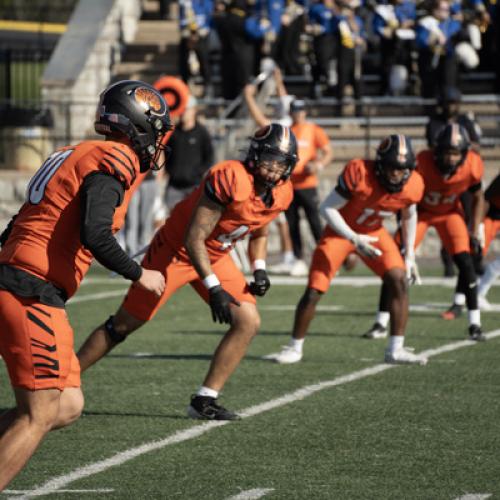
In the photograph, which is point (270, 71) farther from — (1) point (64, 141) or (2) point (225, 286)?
(2) point (225, 286)

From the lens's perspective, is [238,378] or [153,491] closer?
[153,491]

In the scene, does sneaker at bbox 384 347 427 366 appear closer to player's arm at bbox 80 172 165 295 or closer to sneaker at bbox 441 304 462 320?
sneaker at bbox 441 304 462 320

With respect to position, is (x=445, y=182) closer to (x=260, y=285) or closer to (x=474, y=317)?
(x=474, y=317)

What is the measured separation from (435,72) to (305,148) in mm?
4389

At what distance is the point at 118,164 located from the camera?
226 inches

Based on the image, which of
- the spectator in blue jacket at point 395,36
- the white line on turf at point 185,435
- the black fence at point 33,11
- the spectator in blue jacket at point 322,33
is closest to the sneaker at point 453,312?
the white line on turf at point 185,435

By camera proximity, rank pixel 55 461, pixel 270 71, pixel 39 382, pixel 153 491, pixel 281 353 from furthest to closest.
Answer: pixel 270 71, pixel 281 353, pixel 55 461, pixel 153 491, pixel 39 382

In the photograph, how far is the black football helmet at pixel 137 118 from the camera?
6047 mm

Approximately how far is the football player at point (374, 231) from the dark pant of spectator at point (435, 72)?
9388 millimetres

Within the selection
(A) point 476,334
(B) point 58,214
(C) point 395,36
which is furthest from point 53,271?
(C) point 395,36

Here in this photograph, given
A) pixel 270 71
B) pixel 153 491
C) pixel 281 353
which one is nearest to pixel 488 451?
pixel 153 491

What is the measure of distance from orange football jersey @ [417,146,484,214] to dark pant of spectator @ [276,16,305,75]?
9492mm

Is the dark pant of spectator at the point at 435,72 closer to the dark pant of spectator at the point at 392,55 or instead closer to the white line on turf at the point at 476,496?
the dark pant of spectator at the point at 392,55

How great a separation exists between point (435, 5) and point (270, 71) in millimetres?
2471
